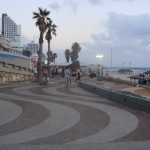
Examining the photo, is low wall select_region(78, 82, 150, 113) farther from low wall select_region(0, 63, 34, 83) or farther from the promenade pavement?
low wall select_region(0, 63, 34, 83)

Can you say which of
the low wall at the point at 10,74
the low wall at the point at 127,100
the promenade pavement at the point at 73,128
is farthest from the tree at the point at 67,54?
the promenade pavement at the point at 73,128

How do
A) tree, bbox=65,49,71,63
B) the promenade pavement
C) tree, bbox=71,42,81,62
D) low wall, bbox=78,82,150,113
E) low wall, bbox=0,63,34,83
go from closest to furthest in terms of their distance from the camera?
the promenade pavement
low wall, bbox=78,82,150,113
low wall, bbox=0,63,34,83
tree, bbox=71,42,81,62
tree, bbox=65,49,71,63

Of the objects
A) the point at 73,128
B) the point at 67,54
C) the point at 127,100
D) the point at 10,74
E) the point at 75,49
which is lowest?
the point at 73,128

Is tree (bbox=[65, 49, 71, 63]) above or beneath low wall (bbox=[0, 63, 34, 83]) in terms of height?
above

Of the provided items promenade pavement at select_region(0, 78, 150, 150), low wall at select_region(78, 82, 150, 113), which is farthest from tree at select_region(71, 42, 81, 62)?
promenade pavement at select_region(0, 78, 150, 150)

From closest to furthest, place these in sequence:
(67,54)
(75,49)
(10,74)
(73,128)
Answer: (73,128)
(10,74)
(75,49)
(67,54)

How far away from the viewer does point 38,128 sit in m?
10.3

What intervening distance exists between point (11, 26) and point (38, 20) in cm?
15456

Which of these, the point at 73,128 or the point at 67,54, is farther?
the point at 67,54

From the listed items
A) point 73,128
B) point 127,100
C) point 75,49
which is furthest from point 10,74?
point 75,49

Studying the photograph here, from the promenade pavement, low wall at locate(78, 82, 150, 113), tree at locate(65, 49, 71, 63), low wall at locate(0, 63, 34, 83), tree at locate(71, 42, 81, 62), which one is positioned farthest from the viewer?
tree at locate(65, 49, 71, 63)

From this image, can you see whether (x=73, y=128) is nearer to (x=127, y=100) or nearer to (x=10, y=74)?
(x=127, y=100)

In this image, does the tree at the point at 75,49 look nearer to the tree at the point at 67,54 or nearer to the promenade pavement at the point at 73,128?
the tree at the point at 67,54

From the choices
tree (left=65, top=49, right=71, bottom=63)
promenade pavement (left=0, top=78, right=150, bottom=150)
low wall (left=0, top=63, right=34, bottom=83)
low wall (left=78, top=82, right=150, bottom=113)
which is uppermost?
tree (left=65, top=49, right=71, bottom=63)
